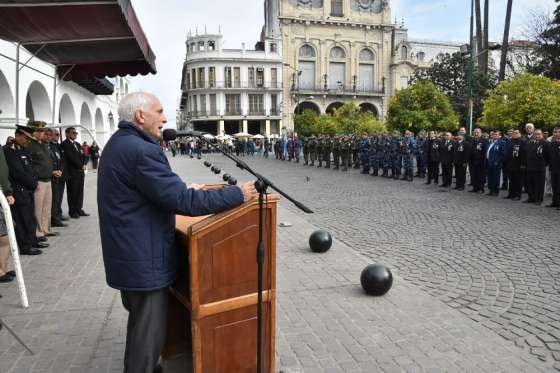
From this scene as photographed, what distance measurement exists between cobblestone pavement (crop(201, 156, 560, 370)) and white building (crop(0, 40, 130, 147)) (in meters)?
6.82

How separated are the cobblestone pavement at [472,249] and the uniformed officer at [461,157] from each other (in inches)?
53.0

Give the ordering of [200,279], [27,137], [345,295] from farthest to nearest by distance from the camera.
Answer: [27,137] → [345,295] → [200,279]

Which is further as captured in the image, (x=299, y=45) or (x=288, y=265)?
(x=299, y=45)

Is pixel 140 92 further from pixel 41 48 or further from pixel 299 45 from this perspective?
pixel 299 45

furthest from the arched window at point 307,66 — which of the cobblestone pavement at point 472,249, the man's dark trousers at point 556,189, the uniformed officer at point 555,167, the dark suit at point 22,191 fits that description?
the dark suit at point 22,191

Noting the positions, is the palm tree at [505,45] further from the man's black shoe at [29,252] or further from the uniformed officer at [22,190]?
the man's black shoe at [29,252]

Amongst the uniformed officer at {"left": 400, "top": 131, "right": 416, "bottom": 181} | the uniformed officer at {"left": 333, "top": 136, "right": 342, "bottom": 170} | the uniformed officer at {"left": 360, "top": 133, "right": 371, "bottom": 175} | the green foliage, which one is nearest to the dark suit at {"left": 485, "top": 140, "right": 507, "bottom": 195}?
the uniformed officer at {"left": 400, "top": 131, "right": 416, "bottom": 181}

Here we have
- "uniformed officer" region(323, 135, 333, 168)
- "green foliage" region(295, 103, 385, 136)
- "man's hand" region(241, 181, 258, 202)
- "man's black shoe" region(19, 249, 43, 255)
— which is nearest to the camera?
"man's hand" region(241, 181, 258, 202)

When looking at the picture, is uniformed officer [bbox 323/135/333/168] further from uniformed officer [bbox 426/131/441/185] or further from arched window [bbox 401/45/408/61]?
arched window [bbox 401/45/408/61]

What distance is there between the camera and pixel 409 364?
3.38m

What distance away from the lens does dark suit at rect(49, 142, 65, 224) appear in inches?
343

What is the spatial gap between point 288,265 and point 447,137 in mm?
11336

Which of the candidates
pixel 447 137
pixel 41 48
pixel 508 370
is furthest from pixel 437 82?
pixel 508 370

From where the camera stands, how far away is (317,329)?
13.2 ft
